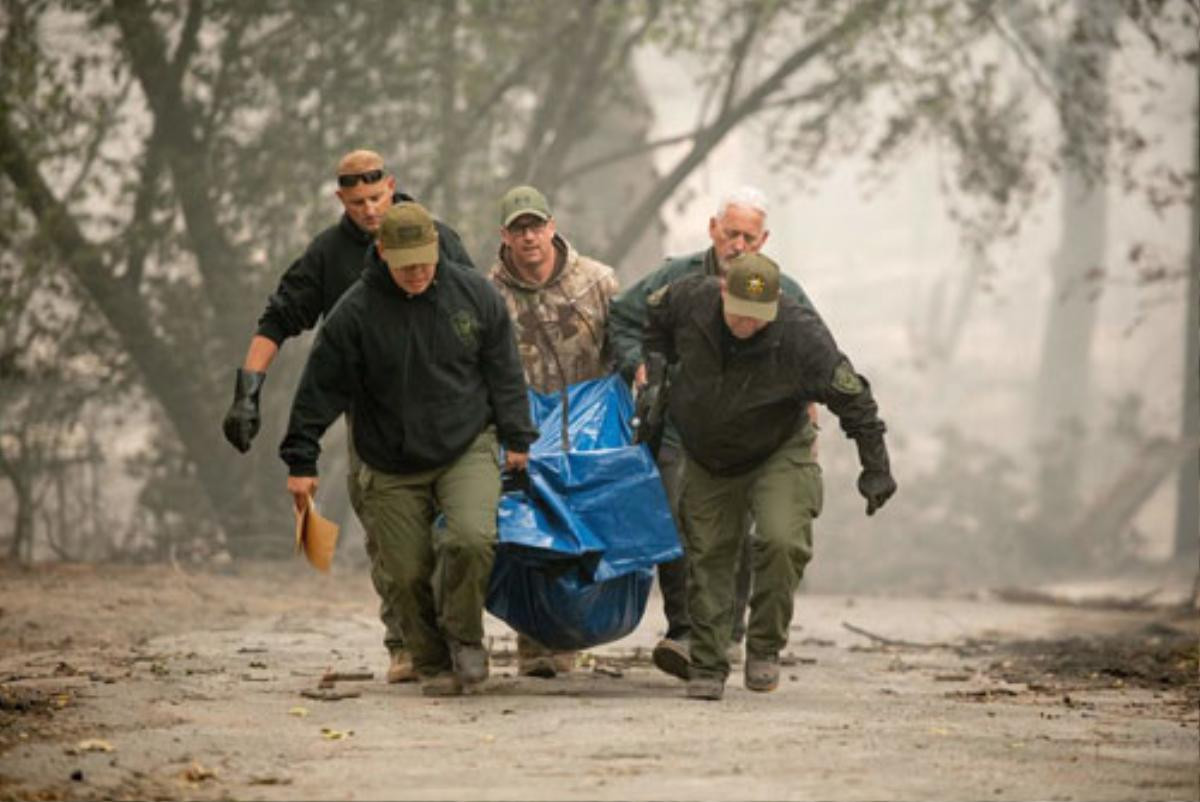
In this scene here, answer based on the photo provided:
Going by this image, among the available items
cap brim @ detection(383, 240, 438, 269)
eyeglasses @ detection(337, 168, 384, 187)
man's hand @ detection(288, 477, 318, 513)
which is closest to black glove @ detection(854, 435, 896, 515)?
cap brim @ detection(383, 240, 438, 269)

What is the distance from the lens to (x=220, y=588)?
14328 mm

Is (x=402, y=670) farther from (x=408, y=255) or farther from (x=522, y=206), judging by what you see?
(x=522, y=206)

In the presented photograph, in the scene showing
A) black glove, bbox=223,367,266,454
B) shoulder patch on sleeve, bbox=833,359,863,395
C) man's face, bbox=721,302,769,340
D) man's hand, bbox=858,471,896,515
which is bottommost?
man's hand, bbox=858,471,896,515

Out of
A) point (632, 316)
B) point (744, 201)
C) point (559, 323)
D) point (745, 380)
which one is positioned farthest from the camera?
point (744, 201)

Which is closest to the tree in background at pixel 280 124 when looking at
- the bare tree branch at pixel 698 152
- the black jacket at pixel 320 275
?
the bare tree branch at pixel 698 152

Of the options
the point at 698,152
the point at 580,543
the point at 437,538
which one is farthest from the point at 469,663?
the point at 698,152

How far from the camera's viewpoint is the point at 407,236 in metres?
7.92

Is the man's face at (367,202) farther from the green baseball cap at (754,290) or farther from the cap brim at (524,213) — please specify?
the green baseball cap at (754,290)

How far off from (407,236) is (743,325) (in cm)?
137

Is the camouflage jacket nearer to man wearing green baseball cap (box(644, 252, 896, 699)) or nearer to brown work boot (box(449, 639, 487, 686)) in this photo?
man wearing green baseball cap (box(644, 252, 896, 699))

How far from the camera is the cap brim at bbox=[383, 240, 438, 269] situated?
791 cm

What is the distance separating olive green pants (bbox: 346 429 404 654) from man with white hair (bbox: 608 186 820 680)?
114cm

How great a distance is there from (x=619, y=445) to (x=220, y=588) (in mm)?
6059

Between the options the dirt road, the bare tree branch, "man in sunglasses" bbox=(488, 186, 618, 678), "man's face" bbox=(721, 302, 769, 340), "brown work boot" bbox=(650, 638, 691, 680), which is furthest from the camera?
the bare tree branch
